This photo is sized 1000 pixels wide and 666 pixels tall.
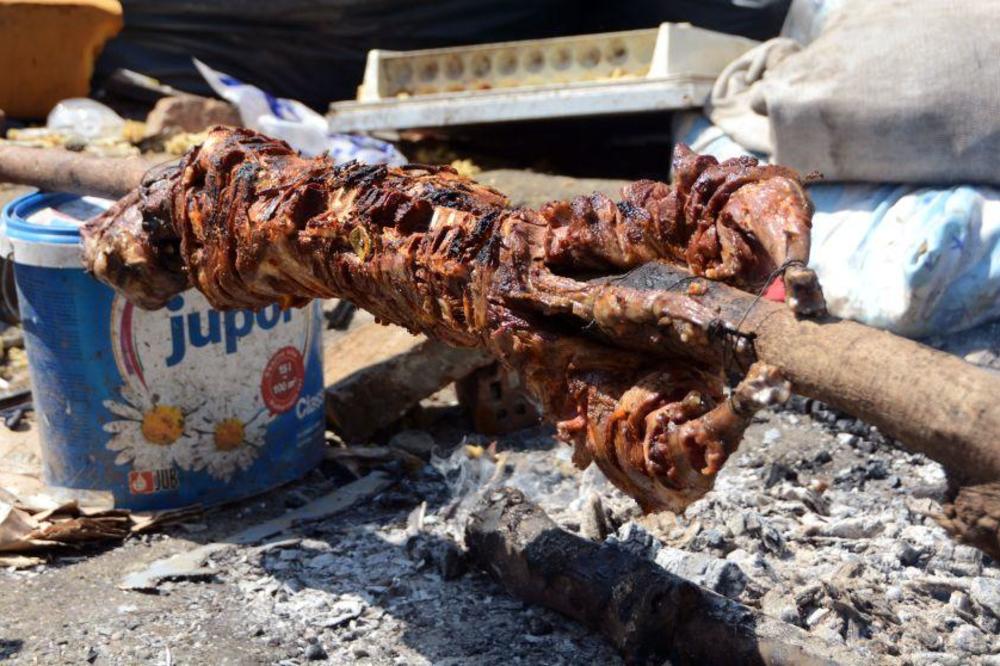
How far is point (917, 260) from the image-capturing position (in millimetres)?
5078

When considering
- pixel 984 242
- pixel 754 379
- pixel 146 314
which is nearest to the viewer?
pixel 754 379

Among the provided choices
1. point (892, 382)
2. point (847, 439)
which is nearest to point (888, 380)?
point (892, 382)

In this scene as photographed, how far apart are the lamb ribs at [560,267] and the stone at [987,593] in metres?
1.58

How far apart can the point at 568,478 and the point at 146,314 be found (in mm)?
1666

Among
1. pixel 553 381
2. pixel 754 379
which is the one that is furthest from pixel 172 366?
pixel 754 379

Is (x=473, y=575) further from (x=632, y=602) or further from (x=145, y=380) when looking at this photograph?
(x=145, y=380)

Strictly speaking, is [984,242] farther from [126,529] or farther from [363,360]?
[126,529]

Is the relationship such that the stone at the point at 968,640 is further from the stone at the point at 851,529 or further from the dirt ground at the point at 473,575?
the stone at the point at 851,529

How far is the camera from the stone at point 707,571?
12.0ft

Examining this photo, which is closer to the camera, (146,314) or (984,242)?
(146,314)

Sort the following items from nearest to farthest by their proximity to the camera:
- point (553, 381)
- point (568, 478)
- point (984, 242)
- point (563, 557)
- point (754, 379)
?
point (754, 379) → point (553, 381) → point (563, 557) → point (568, 478) → point (984, 242)

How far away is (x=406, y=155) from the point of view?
841cm

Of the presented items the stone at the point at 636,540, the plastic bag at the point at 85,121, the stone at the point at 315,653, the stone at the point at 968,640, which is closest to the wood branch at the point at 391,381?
the stone at the point at 636,540

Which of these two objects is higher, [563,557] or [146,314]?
[146,314]
